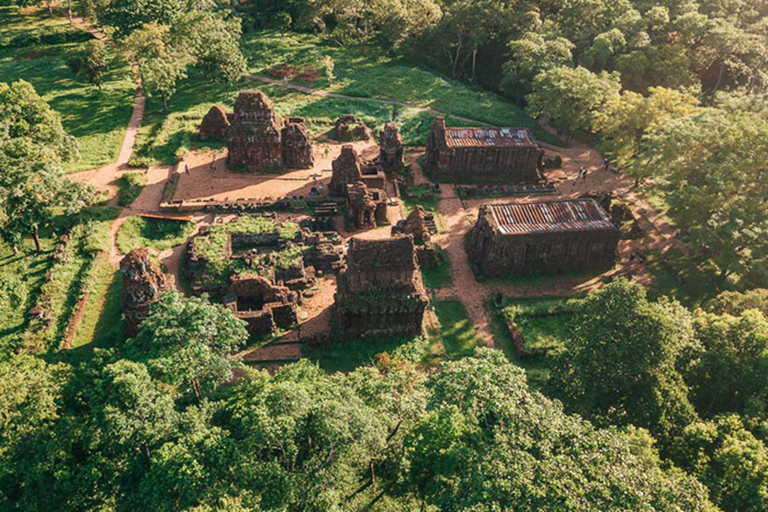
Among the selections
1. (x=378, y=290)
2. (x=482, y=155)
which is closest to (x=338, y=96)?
(x=482, y=155)

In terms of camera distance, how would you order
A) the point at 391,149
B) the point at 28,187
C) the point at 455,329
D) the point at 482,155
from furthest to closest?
the point at 482,155
the point at 391,149
the point at 455,329
the point at 28,187

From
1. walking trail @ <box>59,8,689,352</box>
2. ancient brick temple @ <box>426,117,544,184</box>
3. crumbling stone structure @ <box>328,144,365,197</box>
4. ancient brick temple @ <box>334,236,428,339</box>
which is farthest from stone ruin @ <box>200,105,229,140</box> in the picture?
ancient brick temple @ <box>334,236,428,339</box>

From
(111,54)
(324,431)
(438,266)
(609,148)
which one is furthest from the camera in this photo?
(111,54)

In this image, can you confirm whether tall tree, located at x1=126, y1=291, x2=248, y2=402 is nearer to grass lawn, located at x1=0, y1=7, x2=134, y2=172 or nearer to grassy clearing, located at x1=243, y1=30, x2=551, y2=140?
grass lawn, located at x1=0, y1=7, x2=134, y2=172

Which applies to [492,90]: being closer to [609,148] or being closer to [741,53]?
[609,148]

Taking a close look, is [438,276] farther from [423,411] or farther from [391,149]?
[423,411]

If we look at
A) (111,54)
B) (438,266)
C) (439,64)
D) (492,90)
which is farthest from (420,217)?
(111,54)
